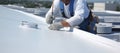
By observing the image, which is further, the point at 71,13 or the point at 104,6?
the point at 104,6

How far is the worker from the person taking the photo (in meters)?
3.64

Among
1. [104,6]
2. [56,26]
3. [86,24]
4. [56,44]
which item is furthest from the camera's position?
[104,6]

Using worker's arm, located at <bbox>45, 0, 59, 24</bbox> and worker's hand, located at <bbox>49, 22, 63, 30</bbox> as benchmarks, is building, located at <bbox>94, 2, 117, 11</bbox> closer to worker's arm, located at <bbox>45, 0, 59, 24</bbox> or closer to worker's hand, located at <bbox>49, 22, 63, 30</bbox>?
worker's arm, located at <bbox>45, 0, 59, 24</bbox>

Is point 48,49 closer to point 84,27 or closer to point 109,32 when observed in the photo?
→ point 84,27

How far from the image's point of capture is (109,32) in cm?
533

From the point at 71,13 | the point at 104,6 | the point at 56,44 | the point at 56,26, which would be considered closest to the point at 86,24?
the point at 71,13

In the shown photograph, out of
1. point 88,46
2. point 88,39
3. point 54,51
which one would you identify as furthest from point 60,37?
point 54,51

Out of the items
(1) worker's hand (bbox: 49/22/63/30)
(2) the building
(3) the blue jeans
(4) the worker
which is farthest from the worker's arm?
(2) the building

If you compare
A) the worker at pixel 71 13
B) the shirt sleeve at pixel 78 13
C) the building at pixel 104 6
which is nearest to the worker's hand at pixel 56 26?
the worker at pixel 71 13

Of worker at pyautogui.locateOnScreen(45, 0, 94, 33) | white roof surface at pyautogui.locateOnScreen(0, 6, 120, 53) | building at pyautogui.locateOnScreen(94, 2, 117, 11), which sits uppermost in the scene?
worker at pyautogui.locateOnScreen(45, 0, 94, 33)

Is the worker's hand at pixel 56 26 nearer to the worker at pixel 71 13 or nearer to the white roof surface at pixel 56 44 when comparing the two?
the worker at pixel 71 13

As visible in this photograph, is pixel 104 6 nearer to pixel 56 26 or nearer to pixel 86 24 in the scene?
pixel 86 24

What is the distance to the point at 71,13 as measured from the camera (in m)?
3.91

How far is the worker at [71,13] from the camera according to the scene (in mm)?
3637
